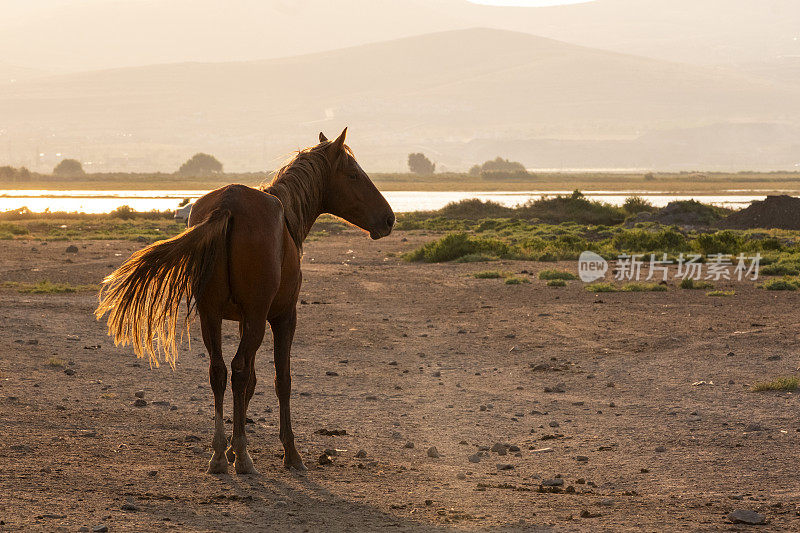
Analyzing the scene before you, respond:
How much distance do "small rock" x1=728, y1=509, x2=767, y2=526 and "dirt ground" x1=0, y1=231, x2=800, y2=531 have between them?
0.27ft

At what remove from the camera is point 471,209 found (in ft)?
180

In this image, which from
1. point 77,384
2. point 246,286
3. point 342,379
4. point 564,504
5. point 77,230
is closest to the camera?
point 564,504

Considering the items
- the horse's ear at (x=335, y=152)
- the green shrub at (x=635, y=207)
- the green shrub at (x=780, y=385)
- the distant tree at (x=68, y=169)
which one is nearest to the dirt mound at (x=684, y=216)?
the green shrub at (x=635, y=207)

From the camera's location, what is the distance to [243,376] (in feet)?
25.5

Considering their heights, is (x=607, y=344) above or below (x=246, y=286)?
below

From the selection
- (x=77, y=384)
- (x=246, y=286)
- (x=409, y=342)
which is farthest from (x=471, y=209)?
(x=246, y=286)

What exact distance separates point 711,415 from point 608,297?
10344mm

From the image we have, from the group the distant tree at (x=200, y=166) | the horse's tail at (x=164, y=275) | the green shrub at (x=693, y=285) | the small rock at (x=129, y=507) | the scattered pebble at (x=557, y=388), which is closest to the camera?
the small rock at (x=129, y=507)

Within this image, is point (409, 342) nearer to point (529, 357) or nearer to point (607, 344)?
point (529, 357)

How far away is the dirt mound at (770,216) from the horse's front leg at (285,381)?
3619cm

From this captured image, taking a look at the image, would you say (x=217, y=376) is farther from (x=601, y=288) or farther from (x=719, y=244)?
(x=719, y=244)

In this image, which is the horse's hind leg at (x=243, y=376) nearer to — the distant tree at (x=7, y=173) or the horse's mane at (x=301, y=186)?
the horse's mane at (x=301, y=186)

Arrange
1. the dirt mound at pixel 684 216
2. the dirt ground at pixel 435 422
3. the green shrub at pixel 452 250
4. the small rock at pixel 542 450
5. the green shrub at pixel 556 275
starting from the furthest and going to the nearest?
the dirt mound at pixel 684 216 < the green shrub at pixel 452 250 < the green shrub at pixel 556 275 < the small rock at pixel 542 450 < the dirt ground at pixel 435 422

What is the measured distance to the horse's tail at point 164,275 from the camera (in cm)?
756
